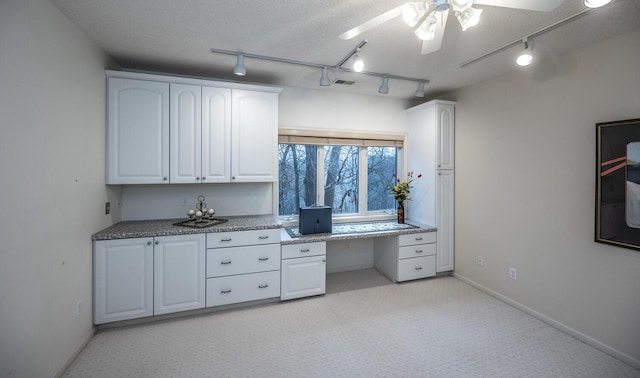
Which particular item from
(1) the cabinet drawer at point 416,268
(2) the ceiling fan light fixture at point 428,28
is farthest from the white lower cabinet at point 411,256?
(2) the ceiling fan light fixture at point 428,28

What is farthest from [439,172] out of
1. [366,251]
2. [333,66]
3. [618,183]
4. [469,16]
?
[469,16]

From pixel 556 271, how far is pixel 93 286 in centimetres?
414

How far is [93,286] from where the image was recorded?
2.36 meters

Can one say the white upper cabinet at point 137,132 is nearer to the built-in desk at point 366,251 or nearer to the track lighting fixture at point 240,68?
the track lighting fixture at point 240,68

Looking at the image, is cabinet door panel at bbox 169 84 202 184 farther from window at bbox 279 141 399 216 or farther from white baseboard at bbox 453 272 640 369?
white baseboard at bbox 453 272 640 369

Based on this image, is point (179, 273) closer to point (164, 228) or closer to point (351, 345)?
point (164, 228)

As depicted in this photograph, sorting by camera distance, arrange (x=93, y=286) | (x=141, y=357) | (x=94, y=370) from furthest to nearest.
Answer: (x=93, y=286) → (x=141, y=357) → (x=94, y=370)

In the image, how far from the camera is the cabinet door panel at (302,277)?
299 cm

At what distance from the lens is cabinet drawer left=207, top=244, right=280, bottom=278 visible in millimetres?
2723

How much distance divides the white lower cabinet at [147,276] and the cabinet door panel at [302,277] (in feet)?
2.73

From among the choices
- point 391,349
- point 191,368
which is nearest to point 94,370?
point 191,368

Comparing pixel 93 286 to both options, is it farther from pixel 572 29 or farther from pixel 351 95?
pixel 572 29

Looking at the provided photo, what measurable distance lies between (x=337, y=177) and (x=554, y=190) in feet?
7.83

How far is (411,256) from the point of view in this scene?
354 centimetres
